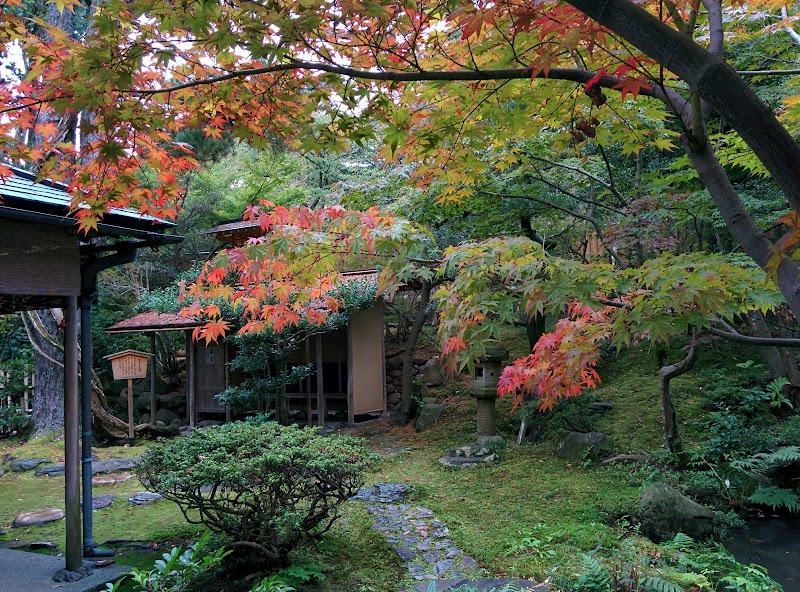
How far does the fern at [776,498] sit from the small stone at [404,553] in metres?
4.16

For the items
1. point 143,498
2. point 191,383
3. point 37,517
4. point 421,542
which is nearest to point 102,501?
point 143,498

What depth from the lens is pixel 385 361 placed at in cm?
1490

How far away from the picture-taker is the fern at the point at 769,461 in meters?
6.88

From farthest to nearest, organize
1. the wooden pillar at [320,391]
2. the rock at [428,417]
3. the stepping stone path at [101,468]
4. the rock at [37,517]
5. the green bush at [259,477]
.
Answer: the wooden pillar at [320,391], the rock at [428,417], the stepping stone path at [101,468], the rock at [37,517], the green bush at [259,477]

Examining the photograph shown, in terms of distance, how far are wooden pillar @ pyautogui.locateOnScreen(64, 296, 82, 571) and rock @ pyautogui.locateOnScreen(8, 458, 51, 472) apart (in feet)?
20.7

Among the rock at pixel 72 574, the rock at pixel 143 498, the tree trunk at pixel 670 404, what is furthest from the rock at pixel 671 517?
the rock at pixel 143 498

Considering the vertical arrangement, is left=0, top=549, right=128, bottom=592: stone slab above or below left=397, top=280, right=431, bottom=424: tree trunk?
below

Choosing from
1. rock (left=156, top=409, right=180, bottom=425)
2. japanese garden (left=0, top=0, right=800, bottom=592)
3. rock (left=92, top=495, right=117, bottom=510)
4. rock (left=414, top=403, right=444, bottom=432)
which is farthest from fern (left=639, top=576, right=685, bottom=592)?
rock (left=156, top=409, right=180, bottom=425)

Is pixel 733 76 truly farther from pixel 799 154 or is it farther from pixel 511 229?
pixel 511 229

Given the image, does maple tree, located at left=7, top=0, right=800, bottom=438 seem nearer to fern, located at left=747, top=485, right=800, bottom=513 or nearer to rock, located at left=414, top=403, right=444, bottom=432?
fern, located at left=747, top=485, right=800, bottom=513

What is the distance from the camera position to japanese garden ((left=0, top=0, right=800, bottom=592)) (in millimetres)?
2855

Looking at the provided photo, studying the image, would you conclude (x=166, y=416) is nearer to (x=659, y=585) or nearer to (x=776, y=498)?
(x=776, y=498)

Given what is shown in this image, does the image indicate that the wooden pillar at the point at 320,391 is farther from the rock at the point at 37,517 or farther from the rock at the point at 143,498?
the rock at the point at 37,517

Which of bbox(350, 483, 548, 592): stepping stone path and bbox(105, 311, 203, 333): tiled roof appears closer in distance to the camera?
bbox(350, 483, 548, 592): stepping stone path
